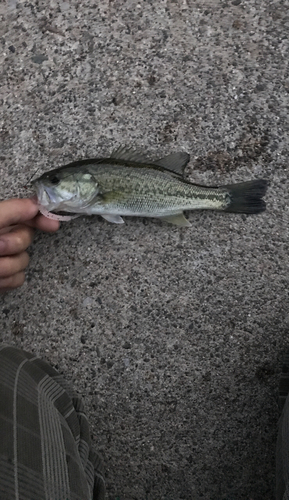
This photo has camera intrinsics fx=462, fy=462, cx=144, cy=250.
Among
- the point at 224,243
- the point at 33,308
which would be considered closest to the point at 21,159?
the point at 33,308

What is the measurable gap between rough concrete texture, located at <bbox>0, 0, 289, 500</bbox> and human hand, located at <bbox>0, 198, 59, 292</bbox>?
13 cm

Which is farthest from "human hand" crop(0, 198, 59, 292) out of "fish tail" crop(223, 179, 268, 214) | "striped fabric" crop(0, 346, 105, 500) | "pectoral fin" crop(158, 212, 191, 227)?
"fish tail" crop(223, 179, 268, 214)

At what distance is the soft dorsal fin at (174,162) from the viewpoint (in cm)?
249

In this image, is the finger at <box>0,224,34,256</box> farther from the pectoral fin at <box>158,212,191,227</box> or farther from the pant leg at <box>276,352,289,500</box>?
the pant leg at <box>276,352,289,500</box>

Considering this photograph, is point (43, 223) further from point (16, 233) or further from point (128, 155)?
point (128, 155)

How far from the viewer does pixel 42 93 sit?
9.04ft

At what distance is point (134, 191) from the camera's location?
2406mm

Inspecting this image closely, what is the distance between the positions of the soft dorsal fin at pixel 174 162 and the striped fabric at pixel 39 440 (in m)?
1.23

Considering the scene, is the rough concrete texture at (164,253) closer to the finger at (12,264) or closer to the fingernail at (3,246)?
the finger at (12,264)

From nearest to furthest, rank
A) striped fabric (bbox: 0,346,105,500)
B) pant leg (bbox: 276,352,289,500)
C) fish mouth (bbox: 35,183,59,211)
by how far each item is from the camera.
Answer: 1. striped fabric (bbox: 0,346,105,500)
2. pant leg (bbox: 276,352,289,500)
3. fish mouth (bbox: 35,183,59,211)

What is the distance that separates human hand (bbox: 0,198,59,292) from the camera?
2.38 meters

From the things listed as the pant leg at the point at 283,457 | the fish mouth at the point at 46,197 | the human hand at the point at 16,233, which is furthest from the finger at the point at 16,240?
the pant leg at the point at 283,457

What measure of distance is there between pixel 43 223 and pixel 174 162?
0.79 metres

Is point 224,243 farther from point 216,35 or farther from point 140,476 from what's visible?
point 140,476
